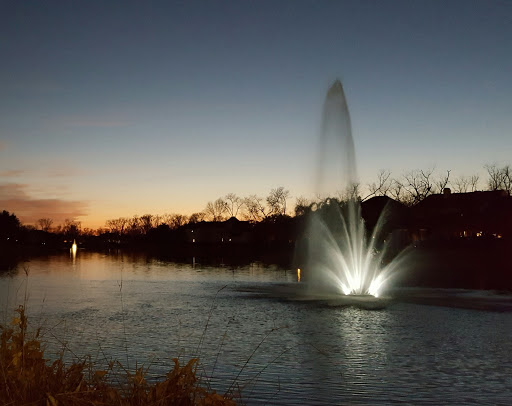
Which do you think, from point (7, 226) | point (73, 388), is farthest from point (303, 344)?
point (7, 226)

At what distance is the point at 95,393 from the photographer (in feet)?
20.9

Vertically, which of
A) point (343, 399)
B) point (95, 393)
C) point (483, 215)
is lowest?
point (343, 399)

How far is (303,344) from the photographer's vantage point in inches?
566

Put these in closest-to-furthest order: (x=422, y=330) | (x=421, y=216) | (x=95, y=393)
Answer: (x=95, y=393), (x=422, y=330), (x=421, y=216)

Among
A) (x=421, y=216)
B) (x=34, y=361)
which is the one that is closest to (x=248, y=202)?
(x=421, y=216)

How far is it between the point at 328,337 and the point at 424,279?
75.5ft

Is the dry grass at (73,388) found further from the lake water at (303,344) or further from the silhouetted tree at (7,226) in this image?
the silhouetted tree at (7,226)

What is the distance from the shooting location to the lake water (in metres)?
10.1

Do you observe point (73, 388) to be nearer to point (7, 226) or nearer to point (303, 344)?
point (303, 344)

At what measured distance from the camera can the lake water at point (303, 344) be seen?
1010 centimetres

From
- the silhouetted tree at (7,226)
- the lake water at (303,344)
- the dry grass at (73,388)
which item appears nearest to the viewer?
the dry grass at (73,388)

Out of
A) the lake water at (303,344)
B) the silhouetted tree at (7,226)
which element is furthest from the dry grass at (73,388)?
the silhouetted tree at (7,226)

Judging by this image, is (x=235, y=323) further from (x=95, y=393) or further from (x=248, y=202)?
(x=248, y=202)

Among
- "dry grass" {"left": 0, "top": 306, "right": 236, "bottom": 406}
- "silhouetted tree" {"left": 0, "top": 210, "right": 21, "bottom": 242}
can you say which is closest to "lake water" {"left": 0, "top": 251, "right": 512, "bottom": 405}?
"dry grass" {"left": 0, "top": 306, "right": 236, "bottom": 406}
